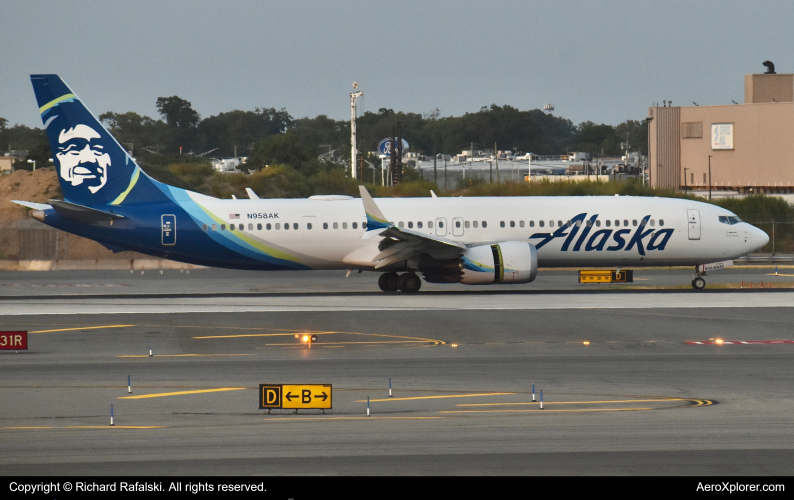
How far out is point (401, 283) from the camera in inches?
1426

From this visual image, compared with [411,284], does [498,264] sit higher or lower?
higher

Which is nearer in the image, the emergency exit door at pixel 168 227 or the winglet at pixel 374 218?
the winglet at pixel 374 218

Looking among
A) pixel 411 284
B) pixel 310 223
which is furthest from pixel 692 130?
pixel 310 223

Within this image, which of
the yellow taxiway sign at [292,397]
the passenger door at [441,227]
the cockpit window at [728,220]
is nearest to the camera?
the yellow taxiway sign at [292,397]

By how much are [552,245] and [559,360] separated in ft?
53.3

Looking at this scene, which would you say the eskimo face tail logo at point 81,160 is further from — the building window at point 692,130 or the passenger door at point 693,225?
the building window at point 692,130

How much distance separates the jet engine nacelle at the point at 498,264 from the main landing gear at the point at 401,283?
1977 mm

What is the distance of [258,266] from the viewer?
36281 millimetres

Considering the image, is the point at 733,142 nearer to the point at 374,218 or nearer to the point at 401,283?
the point at 401,283

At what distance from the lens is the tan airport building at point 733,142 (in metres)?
83.8

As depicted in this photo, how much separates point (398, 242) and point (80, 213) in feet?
39.5

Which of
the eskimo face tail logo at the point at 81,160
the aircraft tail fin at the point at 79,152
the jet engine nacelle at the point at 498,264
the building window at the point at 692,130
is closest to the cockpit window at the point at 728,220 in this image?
the jet engine nacelle at the point at 498,264

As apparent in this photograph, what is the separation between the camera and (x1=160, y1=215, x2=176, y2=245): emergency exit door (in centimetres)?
3544
